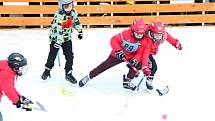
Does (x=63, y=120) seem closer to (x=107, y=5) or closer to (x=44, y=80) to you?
(x=44, y=80)

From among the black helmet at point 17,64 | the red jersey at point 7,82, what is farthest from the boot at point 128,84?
the red jersey at point 7,82

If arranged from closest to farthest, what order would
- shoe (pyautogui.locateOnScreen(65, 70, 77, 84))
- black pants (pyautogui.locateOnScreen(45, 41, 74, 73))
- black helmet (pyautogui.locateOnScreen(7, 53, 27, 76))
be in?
1. black helmet (pyautogui.locateOnScreen(7, 53, 27, 76))
2. black pants (pyautogui.locateOnScreen(45, 41, 74, 73))
3. shoe (pyautogui.locateOnScreen(65, 70, 77, 84))

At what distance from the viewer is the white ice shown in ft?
19.3

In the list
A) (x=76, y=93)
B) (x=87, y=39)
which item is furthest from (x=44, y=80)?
(x=87, y=39)

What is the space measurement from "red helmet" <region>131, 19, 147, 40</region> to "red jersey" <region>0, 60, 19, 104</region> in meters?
2.09

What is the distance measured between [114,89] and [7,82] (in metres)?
2.48

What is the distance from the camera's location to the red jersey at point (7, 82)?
15.3ft

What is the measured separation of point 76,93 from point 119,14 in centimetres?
492

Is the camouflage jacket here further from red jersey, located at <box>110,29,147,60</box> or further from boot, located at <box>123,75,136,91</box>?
boot, located at <box>123,75,136,91</box>

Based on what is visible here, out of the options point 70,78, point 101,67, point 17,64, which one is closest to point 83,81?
point 70,78

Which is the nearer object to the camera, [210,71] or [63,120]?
[63,120]

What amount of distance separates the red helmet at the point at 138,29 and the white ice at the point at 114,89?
0.81m

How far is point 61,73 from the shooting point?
7199 mm

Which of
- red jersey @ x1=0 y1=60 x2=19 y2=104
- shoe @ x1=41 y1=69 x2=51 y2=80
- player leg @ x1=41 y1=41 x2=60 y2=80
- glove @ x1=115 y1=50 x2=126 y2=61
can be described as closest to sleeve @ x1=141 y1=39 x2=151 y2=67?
glove @ x1=115 y1=50 x2=126 y2=61
